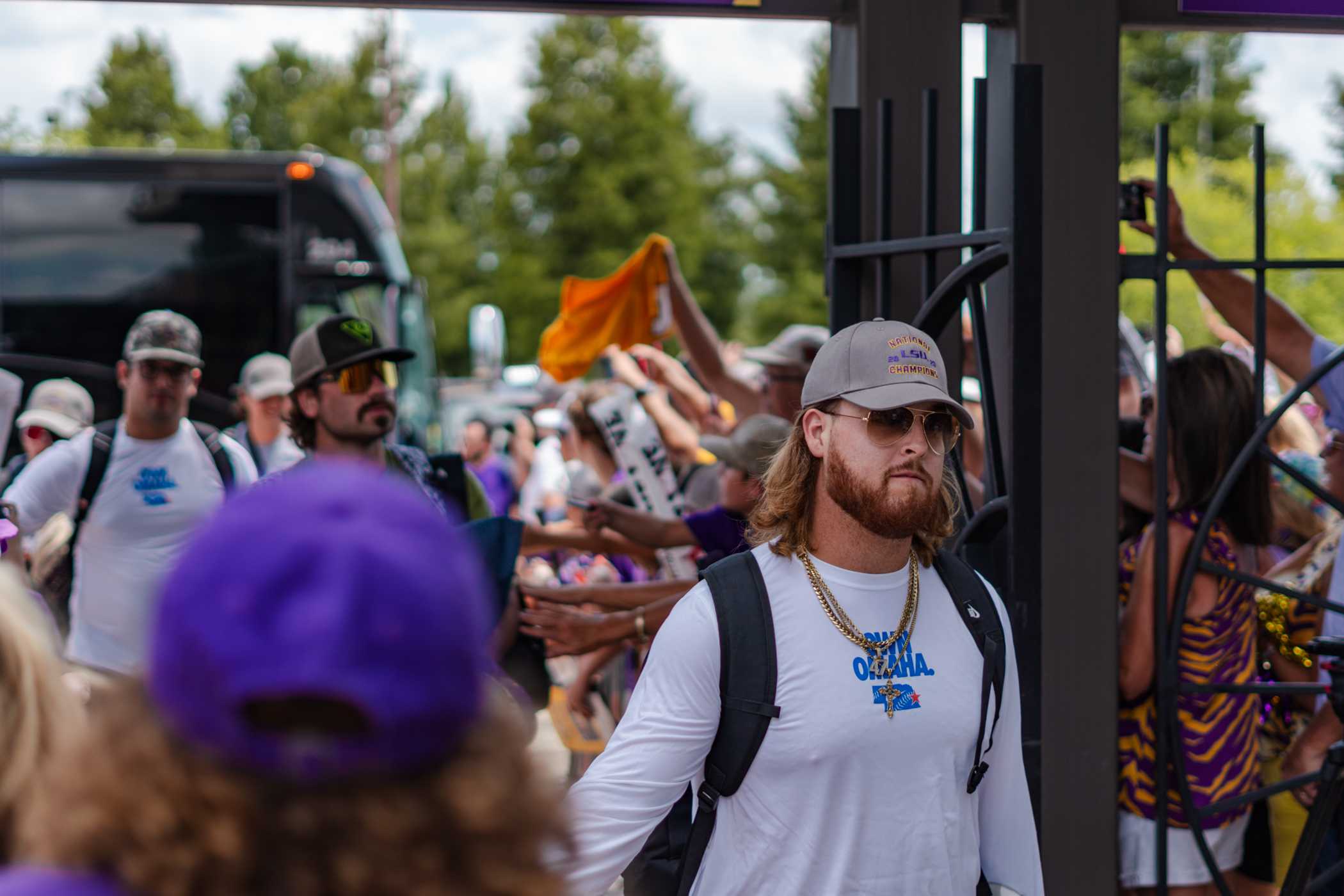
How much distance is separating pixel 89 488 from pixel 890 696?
4.02 meters

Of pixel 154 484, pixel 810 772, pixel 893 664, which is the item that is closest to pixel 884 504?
pixel 893 664

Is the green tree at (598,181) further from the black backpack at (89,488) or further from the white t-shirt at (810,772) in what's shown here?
the white t-shirt at (810,772)

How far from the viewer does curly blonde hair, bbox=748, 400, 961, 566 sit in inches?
107

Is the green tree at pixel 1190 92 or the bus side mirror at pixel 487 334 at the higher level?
the green tree at pixel 1190 92

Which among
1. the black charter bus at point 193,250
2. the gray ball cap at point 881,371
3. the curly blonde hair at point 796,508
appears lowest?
the curly blonde hair at point 796,508

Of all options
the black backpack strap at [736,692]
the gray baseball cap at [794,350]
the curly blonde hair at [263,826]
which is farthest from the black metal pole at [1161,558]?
the curly blonde hair at [263,826]

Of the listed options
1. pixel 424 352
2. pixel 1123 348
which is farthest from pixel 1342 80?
pixel 1123 348

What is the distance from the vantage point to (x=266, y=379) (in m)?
8.59

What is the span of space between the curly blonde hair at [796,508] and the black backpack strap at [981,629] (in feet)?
0.17

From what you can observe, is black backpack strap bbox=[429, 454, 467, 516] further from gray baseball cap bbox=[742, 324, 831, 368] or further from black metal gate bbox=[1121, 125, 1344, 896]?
black metal gate bbox=[1121, 125, 1344, 896]

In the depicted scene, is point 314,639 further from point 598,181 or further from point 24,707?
point 598,181

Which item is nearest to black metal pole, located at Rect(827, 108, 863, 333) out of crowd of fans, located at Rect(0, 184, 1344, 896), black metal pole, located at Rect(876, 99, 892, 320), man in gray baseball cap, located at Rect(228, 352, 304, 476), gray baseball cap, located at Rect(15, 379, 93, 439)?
black metal pole, located at Rect(876, 99, 892, 320)

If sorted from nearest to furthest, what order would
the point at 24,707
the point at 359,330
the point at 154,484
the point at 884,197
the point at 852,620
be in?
the point at 24,707
the point at 852,620
the point at 884,197
the point at 359,330
the point at 154,484

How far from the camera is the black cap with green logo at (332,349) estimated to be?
4.45m
